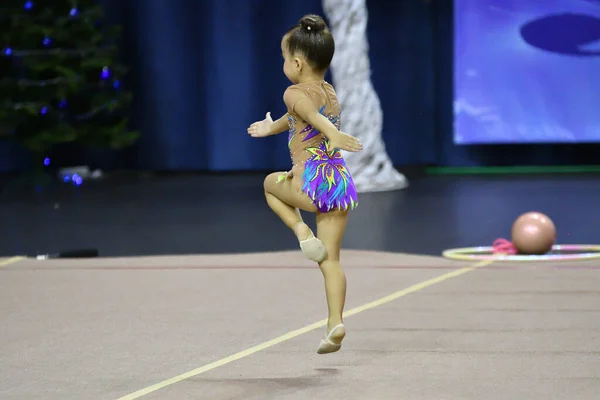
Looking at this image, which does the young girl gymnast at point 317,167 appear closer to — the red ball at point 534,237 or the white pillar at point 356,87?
the red ball at point 534,237

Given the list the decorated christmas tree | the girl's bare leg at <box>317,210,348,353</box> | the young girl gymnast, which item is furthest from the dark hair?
the decorated christmas tree

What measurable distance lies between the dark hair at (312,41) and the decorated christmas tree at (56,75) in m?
10.8

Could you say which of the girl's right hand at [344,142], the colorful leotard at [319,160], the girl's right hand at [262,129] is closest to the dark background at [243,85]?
the girl's right hand at [262,129]

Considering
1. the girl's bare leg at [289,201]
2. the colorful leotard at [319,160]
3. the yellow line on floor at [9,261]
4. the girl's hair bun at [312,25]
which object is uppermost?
the girl's hair bun at [312,25]

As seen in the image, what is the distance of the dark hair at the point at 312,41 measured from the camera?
4383 millimetres

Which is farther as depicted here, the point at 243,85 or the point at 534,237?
the point at 243,85

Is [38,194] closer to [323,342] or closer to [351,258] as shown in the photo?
[351,258]

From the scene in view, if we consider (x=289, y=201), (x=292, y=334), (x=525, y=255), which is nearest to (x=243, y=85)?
(x=525, y=255)

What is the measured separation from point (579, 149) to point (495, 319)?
11.6 m

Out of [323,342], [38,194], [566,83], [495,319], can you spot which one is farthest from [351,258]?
[566,83]

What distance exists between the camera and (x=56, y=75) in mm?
15297

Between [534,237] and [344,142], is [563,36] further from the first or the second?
[344,142]

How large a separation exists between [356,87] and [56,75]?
4.12 meters

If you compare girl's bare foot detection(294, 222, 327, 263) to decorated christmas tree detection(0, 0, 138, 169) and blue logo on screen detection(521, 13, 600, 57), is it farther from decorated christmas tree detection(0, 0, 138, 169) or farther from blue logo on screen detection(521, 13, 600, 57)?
blue logo on screen detection(521, 13, 600, 57)
